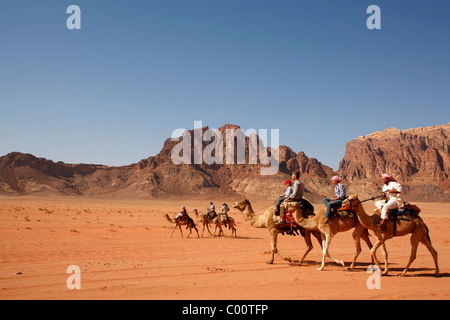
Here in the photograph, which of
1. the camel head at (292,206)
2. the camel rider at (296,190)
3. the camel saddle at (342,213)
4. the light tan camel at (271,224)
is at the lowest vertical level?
the light tan camel at (271,224)

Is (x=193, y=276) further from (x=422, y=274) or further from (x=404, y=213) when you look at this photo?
(x=422, y=274)

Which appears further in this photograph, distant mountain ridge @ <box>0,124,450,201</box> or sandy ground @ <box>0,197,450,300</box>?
distant mountain ridge @ <box>0,124,450,201</box>

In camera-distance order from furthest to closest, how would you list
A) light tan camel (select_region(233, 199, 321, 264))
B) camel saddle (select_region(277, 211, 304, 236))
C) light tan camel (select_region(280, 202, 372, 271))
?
light tan camel (select_region(233, 199, 321, 264)) < camel saddle (select_region(277, 211, 304, 236)) < light tan camel (select_region(280, 202, 372, 271))

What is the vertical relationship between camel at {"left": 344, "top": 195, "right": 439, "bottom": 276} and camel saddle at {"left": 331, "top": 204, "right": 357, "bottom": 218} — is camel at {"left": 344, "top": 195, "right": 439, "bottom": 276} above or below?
below

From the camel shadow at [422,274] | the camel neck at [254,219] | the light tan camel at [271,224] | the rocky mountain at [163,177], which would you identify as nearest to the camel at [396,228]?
the camel shadow at [422,274]

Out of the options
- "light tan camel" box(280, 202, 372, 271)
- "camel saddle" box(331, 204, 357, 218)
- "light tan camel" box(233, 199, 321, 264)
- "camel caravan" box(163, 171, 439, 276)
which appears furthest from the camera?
"light tan camel" box(233, 199, 321, 264)

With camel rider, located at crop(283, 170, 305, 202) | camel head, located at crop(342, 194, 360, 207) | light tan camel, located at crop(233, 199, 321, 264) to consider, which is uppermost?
camel rider, located at crop(283, 170, 305, 202)

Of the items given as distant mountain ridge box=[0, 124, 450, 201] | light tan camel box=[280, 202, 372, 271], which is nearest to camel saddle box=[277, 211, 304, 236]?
light tan camel box=[280, 202, 372, 271]

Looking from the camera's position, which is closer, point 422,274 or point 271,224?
point 422,274

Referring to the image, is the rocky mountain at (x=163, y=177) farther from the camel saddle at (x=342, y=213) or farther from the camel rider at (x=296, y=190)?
the camel saddle at (x=342, y=213)

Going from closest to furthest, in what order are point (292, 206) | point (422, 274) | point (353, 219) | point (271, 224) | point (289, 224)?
point (422, 274)
point (353, 219)
point (292, 206)
point (289, 224)
point (271, 224)

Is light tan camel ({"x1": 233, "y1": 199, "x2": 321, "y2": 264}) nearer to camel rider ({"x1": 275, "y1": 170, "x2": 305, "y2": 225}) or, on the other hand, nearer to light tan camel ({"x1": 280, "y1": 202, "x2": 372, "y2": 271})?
camel rider ({"x1": 275, "y1": 170, "x2": 305, "y2": 225})

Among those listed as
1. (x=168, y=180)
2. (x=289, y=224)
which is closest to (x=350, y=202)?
(x=289, y=224)
